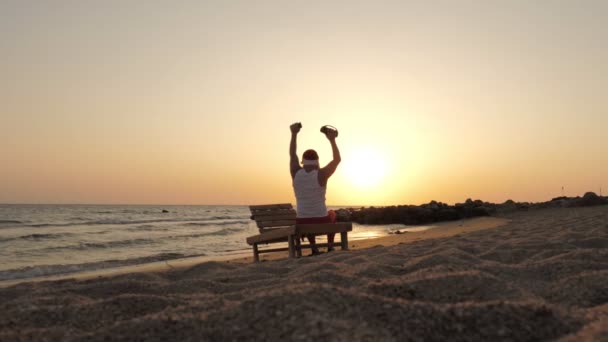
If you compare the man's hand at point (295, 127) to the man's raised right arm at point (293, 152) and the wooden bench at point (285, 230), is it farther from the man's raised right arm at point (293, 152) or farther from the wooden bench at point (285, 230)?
the wooden bench at point (285, 230)

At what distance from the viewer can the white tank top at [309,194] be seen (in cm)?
664

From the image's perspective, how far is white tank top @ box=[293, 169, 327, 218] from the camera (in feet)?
21.8

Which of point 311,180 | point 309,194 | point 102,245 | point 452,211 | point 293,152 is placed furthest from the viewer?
point 452,211

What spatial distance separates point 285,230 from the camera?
255 inches

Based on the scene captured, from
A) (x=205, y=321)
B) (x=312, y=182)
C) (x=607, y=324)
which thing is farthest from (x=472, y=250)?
(x=205, y=321)

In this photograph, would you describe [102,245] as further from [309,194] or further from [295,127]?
[295,127]

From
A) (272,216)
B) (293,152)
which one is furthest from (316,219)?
(272,216)

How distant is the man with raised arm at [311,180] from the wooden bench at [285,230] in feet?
0.82

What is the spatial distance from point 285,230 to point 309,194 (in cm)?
64

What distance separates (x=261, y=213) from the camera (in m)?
8.47

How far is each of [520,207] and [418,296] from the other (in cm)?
2020

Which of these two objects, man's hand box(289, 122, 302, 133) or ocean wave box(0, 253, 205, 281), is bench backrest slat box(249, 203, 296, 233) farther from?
ocean wave box(0, 253, 205, 281)

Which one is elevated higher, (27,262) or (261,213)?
(261,213)

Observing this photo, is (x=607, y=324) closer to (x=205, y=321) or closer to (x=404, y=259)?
(x=205, y=321)
